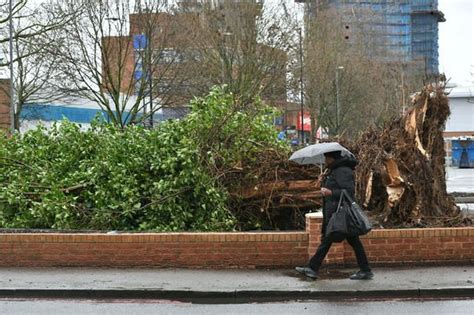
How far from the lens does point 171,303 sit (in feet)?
26.4

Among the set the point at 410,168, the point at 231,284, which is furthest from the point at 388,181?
the point at 231,284

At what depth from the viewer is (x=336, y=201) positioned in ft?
28.5

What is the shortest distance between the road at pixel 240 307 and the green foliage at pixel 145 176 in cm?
272

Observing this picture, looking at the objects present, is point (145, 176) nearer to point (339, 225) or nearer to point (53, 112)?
point (339, 225)

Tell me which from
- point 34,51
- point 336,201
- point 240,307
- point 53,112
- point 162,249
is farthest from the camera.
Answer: point 53,112

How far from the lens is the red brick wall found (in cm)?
954

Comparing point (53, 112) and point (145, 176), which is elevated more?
point (53, 112)

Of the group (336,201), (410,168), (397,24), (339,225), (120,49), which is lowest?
(339,225)

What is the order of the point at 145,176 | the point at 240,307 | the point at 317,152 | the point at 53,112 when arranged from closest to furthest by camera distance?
the point at 240,307 < the point at 317,152 < the point at 145,176 < the point at 53,112

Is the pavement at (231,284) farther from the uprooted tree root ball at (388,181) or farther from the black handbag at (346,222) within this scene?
the uprooted tree root ball at (388,181)

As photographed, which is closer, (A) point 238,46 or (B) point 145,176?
(B) point 145,176

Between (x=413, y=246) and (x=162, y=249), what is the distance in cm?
348

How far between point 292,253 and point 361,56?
4474cm

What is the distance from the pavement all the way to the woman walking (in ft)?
0.53
